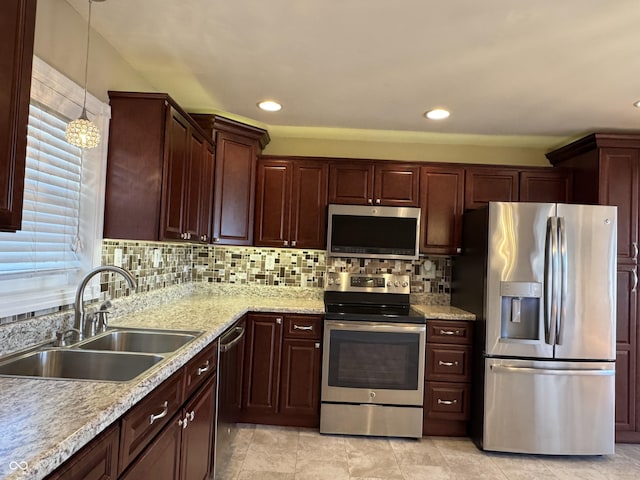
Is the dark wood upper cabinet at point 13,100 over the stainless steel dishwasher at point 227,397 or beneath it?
over

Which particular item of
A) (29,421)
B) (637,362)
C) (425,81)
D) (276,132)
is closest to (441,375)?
(637,362)

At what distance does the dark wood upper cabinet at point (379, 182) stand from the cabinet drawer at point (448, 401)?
4.74ft

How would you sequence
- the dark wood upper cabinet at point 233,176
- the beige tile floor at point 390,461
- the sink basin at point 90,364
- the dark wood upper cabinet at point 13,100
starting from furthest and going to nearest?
the dark wood upper cabinet at point 233,176 < the beige tile floor at point 390,461 < the sink basin at point 90,364 < the dark wood upper cabinet at point 13,100

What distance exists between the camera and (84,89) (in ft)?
6.64

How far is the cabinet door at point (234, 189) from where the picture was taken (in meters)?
3.28

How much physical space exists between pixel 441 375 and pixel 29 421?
8.80 feet

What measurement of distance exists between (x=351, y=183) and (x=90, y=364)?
2.36m

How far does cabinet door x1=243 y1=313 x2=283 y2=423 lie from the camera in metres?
3.09

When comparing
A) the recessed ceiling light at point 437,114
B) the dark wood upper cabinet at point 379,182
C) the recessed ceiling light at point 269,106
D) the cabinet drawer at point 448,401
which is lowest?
the cabinet drawer at point 448,401

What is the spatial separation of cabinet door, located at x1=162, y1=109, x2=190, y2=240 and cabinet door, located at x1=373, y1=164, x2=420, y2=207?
61.5 inches

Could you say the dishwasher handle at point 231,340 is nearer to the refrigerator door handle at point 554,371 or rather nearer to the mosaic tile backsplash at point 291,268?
the mosaic tile backsplash at point 291,268

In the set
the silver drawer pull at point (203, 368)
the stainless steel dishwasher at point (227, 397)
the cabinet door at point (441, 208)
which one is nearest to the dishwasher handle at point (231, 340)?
the stainless steel dishwasher at point (227, 397)

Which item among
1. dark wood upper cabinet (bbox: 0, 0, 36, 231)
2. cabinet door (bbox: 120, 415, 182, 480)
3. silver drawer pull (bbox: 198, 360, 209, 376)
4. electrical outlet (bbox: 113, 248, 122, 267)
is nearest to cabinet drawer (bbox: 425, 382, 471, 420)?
silver drawer pull (bbox: 198, 360, 209, 376)

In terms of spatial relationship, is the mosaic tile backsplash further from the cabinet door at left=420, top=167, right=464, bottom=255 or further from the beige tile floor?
the beige tile floor
